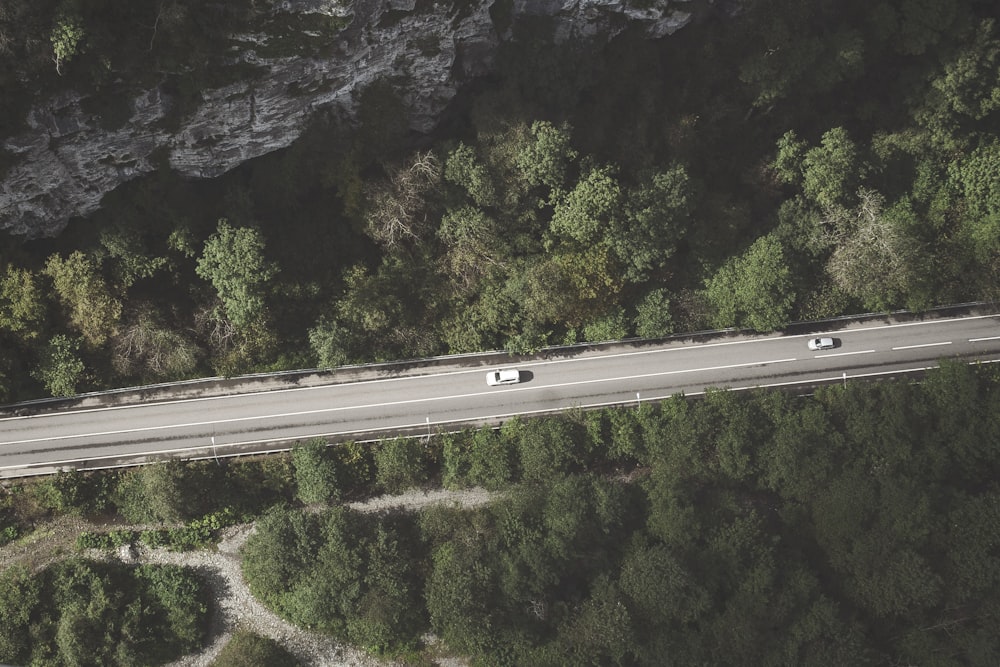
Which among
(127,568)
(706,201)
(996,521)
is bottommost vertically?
(996,521)

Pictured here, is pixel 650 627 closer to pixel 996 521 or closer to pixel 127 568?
pixel 996 521

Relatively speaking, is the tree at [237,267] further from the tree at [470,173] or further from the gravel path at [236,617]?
the gravel path at [236,617]

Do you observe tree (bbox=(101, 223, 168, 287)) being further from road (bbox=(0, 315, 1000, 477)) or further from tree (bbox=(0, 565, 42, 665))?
tree (bbox=(0, 565, 42, 665))

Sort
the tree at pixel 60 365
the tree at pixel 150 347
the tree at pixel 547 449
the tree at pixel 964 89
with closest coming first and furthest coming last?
the tree at pixel 150 347 < the tree at pixel 60 365 < the tree at pixel 964 89 < the tree at pixel 547 449

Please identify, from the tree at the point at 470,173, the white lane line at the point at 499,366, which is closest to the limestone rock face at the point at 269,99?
the tree at the point at 470,173

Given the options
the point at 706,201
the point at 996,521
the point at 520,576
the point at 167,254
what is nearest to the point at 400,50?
the point at 167,254

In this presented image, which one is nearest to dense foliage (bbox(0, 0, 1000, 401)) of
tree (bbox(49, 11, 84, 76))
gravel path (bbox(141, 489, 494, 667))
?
tree (bbox(49, 11, 84, 76))
